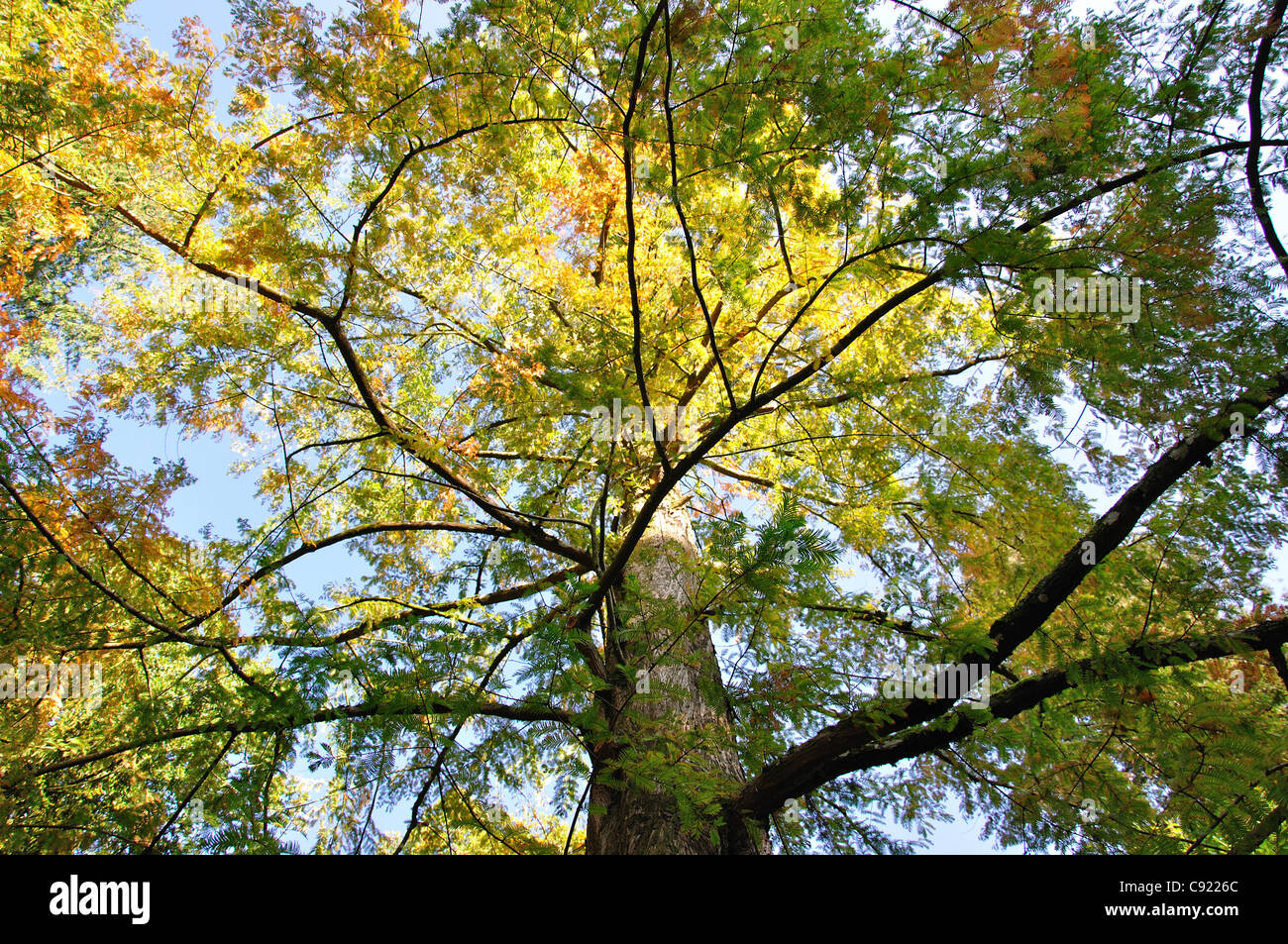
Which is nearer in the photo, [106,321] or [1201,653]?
[1201,653]

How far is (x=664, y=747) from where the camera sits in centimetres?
284

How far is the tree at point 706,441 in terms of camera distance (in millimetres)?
2393

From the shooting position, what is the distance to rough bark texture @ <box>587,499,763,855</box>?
2.36m

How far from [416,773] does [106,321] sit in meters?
4.57

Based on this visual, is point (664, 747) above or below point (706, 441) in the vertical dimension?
below

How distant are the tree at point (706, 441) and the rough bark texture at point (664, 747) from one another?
3 centimetres

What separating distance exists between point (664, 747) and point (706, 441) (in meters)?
1.38

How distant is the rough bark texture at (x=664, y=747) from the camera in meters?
2.36

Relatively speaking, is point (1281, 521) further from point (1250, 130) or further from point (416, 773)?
point (416, 773)

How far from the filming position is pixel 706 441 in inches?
104
